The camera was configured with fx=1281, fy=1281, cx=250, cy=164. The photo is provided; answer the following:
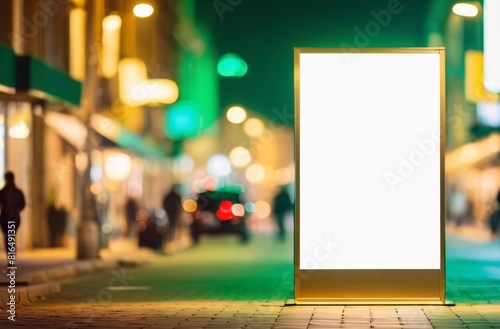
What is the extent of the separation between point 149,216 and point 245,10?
660cm

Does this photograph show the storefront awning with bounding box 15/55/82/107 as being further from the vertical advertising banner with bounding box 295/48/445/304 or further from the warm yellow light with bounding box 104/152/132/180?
the warm yellow light with bounding box 104/152/132/180

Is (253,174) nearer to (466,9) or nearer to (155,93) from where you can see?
(155,93)

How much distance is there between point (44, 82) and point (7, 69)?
2892mm

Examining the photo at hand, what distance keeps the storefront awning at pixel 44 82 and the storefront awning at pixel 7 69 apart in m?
0.27

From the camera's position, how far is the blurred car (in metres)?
43.7

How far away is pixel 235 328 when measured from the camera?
13.5 m

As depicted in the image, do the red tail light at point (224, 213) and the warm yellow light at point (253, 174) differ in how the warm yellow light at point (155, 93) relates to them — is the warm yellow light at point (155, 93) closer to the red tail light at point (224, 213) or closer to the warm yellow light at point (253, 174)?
the red tail light at point (224, 213)

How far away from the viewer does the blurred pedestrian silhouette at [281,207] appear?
144 ft

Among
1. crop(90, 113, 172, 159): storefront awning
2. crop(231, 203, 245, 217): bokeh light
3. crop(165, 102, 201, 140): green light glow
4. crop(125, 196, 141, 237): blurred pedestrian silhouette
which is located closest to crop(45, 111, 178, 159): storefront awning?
crop(90, 113, 172, 159): storefront awning

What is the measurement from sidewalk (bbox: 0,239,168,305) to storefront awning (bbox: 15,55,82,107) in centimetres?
378

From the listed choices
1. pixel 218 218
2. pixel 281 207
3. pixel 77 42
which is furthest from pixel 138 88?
pixel 77 42

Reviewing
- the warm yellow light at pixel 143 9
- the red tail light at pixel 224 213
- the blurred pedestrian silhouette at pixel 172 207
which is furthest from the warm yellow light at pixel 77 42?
the warm yellow light at pixel 143 9

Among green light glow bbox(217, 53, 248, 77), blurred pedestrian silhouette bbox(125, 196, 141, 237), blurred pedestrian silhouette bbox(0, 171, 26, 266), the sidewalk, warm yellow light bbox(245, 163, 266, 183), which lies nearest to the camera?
the sidewalk

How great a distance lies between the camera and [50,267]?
2464 cm
